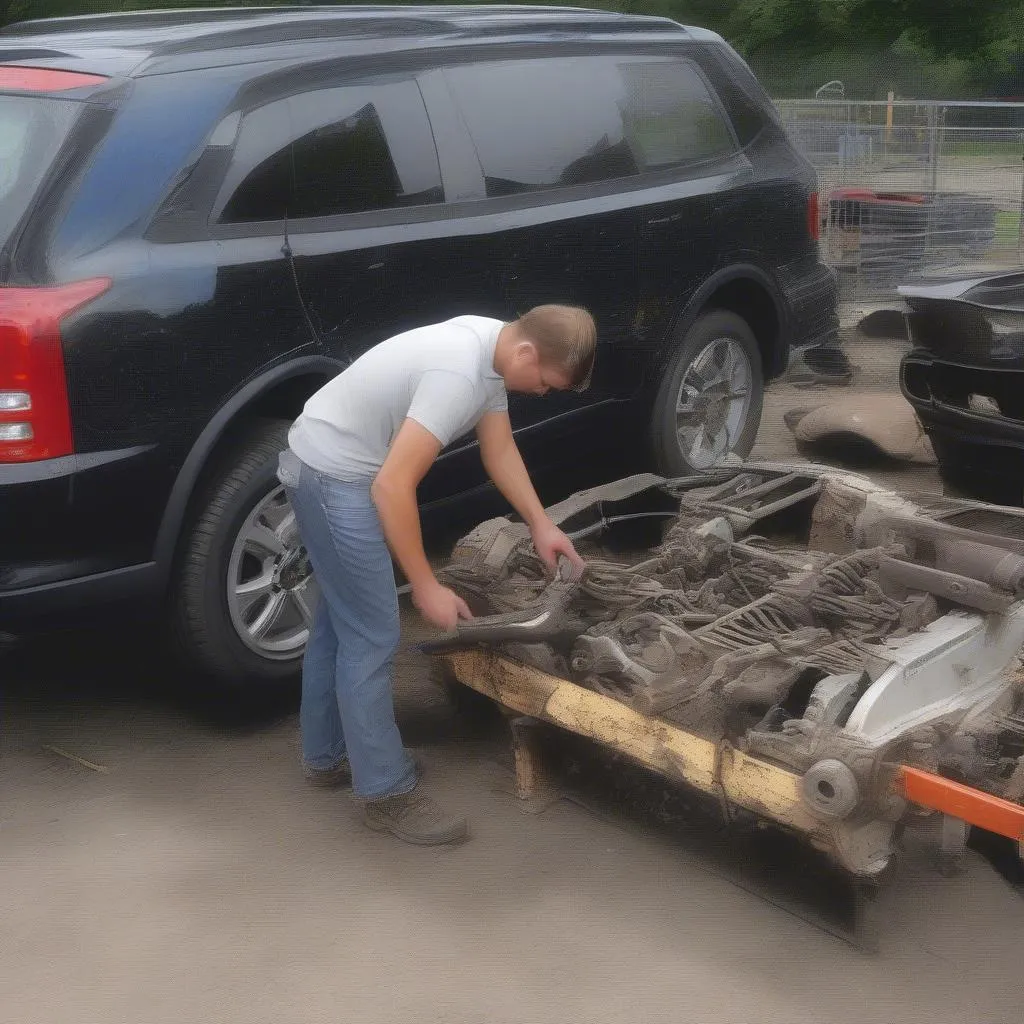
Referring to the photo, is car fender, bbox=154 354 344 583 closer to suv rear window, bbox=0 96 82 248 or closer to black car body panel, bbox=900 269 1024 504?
suv rear window, bbox=0 96 82 248

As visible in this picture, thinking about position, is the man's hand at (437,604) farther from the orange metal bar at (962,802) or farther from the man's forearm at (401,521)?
the orange metal bar at (962,802)

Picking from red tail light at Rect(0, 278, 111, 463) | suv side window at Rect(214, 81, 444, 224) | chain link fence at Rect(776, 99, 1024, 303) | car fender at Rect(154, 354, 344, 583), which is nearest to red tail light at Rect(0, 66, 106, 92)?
suv side window at Rect(214, 81, 444, 224)

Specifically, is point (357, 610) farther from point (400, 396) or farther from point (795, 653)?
point (795, 653)

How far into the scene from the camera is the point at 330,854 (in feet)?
11.3

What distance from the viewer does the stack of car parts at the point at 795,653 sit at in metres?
3.00

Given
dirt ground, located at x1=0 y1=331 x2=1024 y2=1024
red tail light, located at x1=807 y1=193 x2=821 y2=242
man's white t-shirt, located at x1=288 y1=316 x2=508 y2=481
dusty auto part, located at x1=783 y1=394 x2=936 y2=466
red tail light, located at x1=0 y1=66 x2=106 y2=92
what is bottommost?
dirt ground, located at x1=0 y1=331 x2=1024 y2=1024

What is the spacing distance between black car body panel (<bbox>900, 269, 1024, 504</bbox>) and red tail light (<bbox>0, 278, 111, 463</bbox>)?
3.26m

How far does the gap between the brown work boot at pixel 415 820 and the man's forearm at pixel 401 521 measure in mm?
718

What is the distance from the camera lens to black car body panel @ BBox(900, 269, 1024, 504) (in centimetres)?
489

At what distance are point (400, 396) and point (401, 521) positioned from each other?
0.34m

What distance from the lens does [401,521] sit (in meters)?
3.10

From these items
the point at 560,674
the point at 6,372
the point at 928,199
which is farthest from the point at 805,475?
the point at 928,199

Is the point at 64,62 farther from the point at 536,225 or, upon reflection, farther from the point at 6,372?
the point at 536,225

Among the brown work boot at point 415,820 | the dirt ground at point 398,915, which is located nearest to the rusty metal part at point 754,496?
the dirt ground at point 398,915
